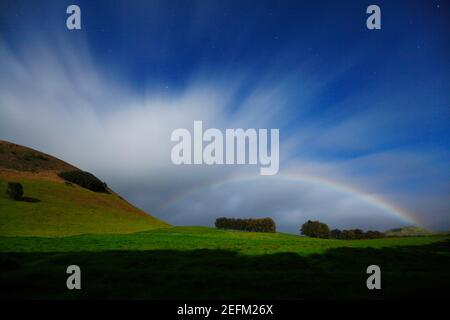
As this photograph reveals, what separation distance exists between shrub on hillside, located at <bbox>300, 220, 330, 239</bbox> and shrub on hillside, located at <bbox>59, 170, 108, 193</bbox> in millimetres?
53334

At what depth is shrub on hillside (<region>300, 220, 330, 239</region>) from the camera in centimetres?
7794

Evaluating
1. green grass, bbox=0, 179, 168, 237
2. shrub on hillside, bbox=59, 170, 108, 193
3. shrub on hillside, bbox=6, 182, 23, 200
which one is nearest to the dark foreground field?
green grass, bbox=0, 179, 168, 237

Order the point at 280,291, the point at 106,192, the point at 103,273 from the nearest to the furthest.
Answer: the point at 280,291 → the point at 103,273 → the point at 106,192

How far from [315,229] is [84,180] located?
60450mm

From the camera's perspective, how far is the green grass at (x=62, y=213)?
1864 inches

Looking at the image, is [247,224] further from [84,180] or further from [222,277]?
[222,277]

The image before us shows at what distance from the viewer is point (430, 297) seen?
13.0m

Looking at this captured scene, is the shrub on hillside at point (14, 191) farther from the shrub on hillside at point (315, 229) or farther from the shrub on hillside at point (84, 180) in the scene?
the shrub on hillside at point (315, 229)

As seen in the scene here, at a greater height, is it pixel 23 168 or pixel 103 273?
pixel 23 168

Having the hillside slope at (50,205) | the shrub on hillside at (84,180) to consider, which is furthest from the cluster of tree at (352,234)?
the shrub on hillside at (84,180)

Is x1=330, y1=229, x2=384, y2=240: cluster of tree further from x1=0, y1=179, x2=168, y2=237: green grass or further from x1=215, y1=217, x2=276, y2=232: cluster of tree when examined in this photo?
x1=0, y1=179, x2=168, y2=237: green grass
